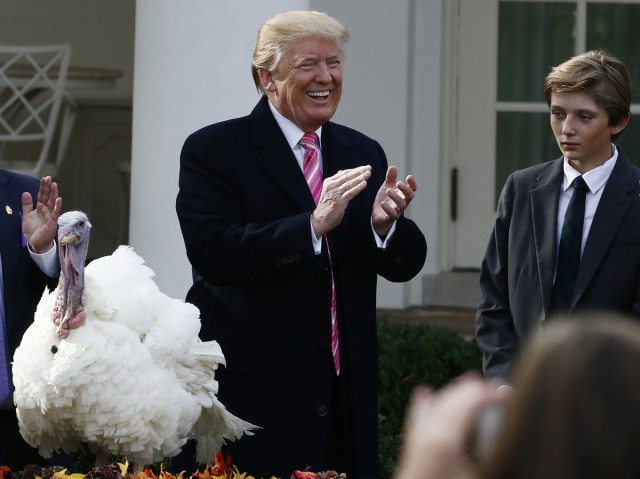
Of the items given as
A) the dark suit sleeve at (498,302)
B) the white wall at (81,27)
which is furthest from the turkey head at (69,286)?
the white wall at (81,27)

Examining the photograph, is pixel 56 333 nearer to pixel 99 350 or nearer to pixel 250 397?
pixel 99 350

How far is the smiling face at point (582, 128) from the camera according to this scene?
387cm

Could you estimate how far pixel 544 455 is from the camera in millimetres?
1386

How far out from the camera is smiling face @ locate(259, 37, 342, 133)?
12.5ft

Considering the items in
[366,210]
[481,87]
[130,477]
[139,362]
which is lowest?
[130,477]

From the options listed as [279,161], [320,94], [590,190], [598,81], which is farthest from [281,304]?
[598,81]

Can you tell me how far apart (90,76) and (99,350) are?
200 inches

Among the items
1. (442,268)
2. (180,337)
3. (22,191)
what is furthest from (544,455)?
(442,268)

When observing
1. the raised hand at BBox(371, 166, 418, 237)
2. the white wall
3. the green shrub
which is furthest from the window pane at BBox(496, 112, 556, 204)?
the raised hand at BBox(371, 166, 418, 237)

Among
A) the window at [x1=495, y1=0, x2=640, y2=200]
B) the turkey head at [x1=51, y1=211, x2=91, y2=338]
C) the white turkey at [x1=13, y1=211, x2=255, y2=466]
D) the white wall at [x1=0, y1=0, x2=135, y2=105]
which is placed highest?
the white wall at [x1=0, y1=0, x2=135, y2=105]

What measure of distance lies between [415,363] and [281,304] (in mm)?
2625

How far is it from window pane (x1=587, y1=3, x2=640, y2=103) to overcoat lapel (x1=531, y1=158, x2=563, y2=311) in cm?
420

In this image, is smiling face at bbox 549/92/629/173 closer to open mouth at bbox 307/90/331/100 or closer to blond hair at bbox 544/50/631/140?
blond hair at bbox 544/50/631/140

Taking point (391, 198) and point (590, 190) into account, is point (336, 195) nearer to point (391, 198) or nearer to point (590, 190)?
point (391, 198)
